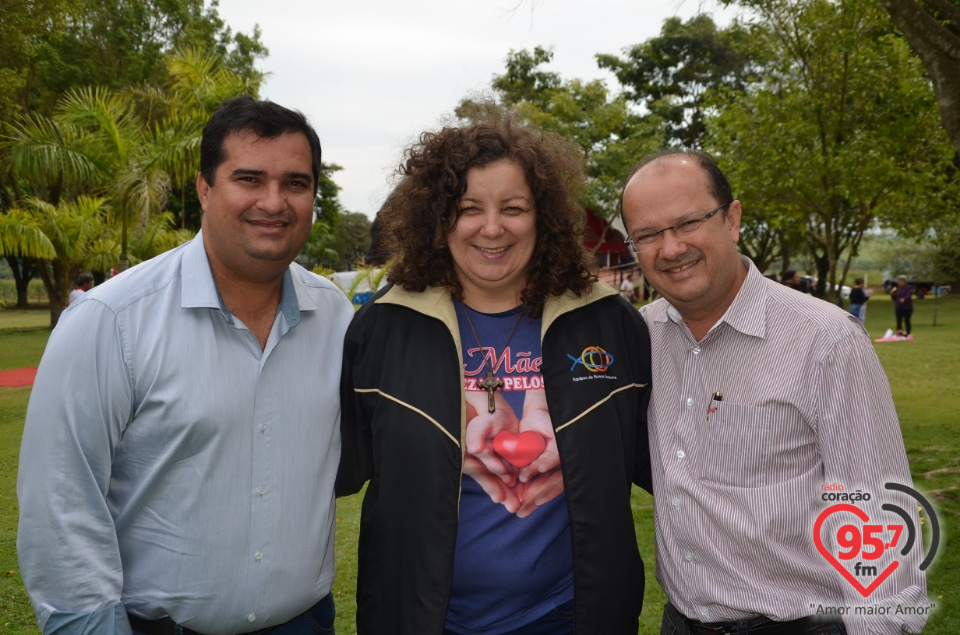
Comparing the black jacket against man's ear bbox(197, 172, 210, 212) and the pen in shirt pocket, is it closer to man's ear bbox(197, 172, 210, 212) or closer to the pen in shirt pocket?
the pen in shirt pocket

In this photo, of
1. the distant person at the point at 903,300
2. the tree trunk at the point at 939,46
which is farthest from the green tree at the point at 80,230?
the distant person at the point at 903,300

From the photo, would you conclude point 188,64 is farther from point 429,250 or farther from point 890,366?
point 890,366

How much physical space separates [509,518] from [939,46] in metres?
4.80

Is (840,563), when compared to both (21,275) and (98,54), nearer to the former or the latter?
(98,54)

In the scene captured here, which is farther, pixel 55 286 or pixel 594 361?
pixel 55 286

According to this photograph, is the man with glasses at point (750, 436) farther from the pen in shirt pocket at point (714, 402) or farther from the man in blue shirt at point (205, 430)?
the man in blue shirt at point (205, 430)

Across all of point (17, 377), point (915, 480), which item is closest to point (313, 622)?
point (915, 480)

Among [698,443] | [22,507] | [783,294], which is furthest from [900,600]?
[22,507]

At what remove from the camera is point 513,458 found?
278cm

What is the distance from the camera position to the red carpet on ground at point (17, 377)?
624 inches

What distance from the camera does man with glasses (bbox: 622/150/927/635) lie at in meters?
2.43

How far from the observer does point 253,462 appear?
260 centimetres

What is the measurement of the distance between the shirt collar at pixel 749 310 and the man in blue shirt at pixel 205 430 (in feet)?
4.58

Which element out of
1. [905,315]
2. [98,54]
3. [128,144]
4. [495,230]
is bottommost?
[905,315]
